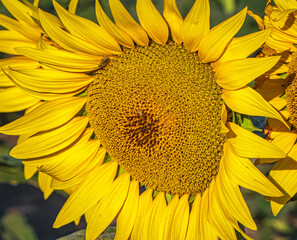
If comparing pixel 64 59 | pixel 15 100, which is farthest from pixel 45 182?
pixel 64 59

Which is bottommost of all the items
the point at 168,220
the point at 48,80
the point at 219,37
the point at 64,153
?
the point at 168,220

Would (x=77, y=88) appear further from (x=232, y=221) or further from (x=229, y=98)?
(x=232, y=221)

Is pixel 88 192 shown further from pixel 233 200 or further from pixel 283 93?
pixel 283 93

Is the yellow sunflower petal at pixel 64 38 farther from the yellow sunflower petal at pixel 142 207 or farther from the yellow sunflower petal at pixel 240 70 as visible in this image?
the yellow sunflower petal at pixel 142 207

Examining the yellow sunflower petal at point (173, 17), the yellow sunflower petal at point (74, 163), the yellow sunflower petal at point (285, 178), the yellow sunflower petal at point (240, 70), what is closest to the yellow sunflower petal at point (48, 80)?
the yellow sunflower petal at point (74, 163)

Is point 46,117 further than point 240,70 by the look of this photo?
Yes

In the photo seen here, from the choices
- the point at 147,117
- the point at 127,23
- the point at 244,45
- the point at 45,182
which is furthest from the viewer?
the point at 45,182

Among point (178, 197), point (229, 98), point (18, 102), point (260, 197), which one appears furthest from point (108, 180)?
point (260, 197)
